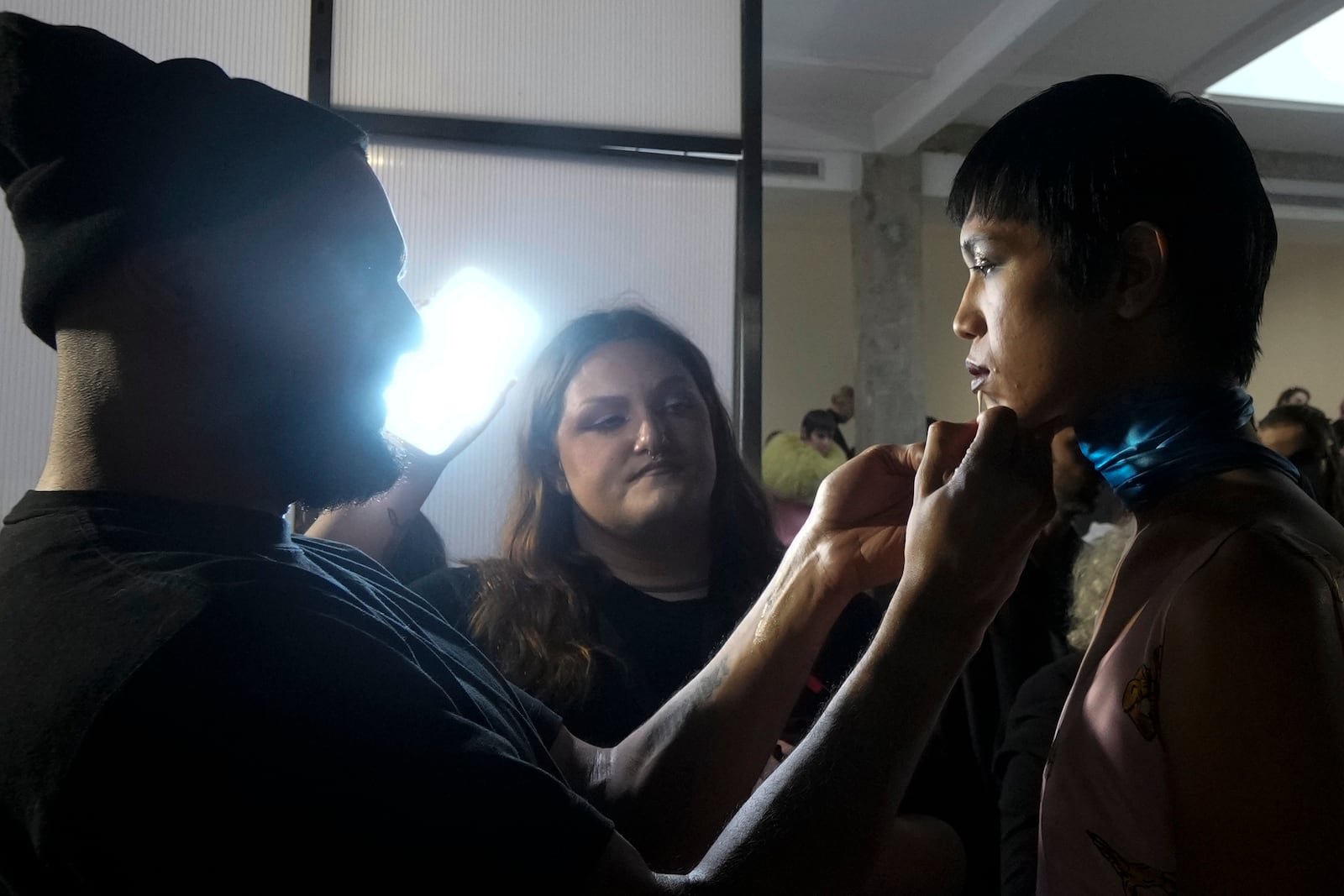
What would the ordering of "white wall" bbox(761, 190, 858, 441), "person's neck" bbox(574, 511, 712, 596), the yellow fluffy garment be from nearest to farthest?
"person's neck" bbox(574, 511, 712, 596), the yellow fluffy garment, "white wall" bbox(761, 190, 858, 441)

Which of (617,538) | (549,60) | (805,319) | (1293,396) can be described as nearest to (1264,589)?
(617,538)

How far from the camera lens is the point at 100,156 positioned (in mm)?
880

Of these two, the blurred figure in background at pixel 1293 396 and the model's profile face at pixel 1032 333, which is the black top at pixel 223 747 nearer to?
the model's profile face at pixel 1032 333

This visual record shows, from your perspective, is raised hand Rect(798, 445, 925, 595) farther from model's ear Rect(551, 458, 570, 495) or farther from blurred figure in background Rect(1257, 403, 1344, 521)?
blurred figure in background Rect(1257, 403, 1344, 521)

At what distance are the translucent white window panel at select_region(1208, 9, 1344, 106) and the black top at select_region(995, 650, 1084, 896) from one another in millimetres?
5195

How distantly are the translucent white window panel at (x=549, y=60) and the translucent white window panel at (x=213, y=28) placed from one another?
2.8 inches

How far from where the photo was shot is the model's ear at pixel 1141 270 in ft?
3.20

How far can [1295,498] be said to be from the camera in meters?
0.90

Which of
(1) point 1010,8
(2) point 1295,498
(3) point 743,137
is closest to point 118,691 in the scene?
(2) point 1295,498

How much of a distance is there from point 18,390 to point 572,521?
0.92 metres

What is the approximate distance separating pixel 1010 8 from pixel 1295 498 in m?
4.90

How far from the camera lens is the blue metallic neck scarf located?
0.95 metres

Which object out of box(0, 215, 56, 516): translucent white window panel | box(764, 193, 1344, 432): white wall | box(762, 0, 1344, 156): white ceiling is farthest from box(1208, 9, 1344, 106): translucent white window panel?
box(0, 215, 56, 516): translucent white window panel

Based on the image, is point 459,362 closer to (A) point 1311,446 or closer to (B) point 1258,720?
(B) point 1258,720
